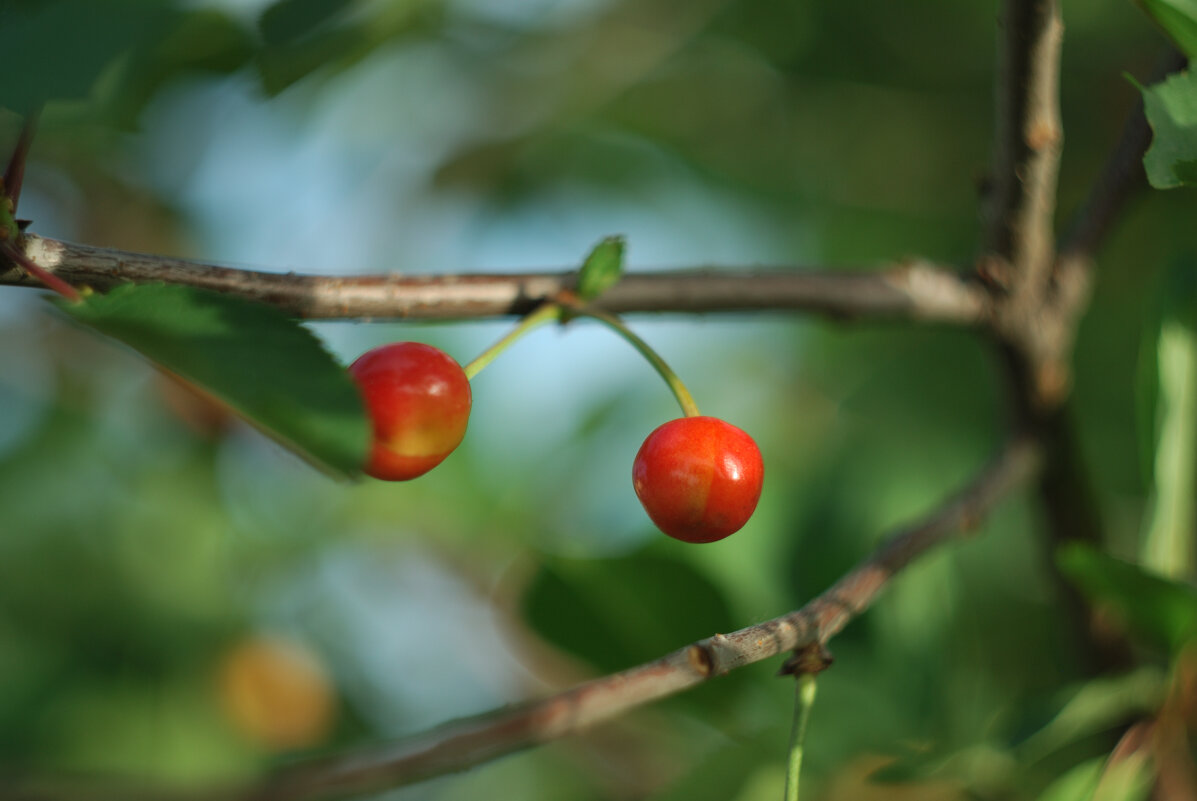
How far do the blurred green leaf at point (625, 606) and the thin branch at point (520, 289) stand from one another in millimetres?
305

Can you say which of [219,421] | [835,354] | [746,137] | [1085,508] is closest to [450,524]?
[219,421]

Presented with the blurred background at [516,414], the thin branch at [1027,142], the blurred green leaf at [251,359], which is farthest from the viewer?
the blurred background at [516,414]

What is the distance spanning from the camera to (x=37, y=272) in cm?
54

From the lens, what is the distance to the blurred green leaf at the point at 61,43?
0.54 metres

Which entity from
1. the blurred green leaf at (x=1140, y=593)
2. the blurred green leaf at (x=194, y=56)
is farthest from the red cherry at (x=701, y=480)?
the blurred green leaf at (x=194, y=56)

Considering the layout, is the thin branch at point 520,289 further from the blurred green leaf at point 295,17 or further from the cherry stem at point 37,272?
the blurred green leaf at point 295,17

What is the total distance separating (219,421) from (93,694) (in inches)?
25.3

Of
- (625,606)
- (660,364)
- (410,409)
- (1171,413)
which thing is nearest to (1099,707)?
(1171,413)

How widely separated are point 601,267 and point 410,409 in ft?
0.70

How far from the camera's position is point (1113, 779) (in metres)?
0.87

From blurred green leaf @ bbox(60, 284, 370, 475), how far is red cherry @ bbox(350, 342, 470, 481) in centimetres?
6

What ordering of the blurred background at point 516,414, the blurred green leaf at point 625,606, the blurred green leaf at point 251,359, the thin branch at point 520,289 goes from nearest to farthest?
the blurred green leaf at point 251,359, the thin branch at point 520,289, the blurred green leaf at point 625,606, the blurred background at point 516,414

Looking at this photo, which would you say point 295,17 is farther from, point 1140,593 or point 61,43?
point 1140,593

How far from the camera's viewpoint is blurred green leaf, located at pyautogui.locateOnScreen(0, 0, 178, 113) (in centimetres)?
54
